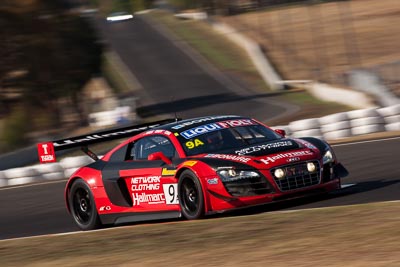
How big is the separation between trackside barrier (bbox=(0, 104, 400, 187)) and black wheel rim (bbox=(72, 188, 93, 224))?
8.75 meters

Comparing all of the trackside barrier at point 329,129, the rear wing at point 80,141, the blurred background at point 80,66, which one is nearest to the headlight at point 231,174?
the rear wing at point 80,141

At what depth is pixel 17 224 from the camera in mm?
12797

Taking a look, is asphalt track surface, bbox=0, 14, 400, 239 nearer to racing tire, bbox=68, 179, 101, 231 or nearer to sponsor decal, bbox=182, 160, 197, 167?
racing tire, bbox=68, 179, 101, 231

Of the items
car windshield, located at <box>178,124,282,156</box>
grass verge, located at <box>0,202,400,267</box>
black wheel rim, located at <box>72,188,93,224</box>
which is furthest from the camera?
black wheel rim, located at <box>72,188,93,224</box>

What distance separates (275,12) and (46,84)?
3080 centimetres

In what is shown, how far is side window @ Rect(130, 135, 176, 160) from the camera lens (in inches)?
422

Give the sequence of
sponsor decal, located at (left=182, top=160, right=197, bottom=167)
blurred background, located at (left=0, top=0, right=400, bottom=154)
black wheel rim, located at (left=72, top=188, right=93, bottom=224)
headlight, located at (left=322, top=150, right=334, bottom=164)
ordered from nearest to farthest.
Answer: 1. sponsor decal, located at (left=182, top=160, right=197, bottom=167)
2. headlight, located at (left=322, top=150, right=334, bottom=164)
3. black wheel rim, located at (left=72, top=188, right=93, bottom=224)
4. blurred background, located at (left=0, top=0, right=400, bottom=154)

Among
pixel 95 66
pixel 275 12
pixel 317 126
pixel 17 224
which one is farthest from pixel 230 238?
pixel 275 12

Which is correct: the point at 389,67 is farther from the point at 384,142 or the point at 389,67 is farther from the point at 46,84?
the point at 46,84

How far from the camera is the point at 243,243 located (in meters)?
7.96

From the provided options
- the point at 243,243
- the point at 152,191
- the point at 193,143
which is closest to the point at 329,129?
the point at 193,143

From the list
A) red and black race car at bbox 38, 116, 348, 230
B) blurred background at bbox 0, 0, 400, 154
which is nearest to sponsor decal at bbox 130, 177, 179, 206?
red and black race car at bbox 38, 116, 348, 230

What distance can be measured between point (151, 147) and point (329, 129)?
34.0 feet

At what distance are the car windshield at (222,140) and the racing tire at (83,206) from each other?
61.8 inches
